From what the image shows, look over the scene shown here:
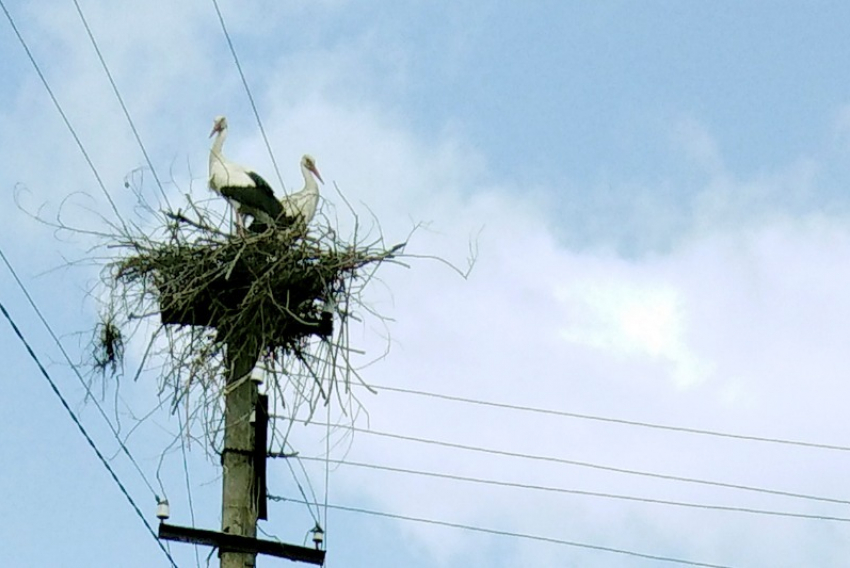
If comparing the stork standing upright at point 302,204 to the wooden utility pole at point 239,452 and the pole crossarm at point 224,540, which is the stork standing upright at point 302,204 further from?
the pole crossarm at point 224,540

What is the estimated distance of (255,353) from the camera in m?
8.05

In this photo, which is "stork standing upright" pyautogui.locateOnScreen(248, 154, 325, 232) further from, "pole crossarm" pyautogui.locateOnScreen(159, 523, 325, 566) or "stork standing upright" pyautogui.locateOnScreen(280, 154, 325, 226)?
"pole crossarm" pyautogui.locateOnScreen(159, 523, 325, 566)

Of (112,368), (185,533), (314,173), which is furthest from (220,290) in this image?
(314,173)

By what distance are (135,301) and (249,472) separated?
1206 millimetres

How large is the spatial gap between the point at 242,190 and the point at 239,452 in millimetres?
2833

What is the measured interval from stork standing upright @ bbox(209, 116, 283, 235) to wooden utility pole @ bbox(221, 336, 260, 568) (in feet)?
5.33

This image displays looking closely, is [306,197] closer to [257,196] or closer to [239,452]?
[257,196]

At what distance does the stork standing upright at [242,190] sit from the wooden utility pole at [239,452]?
1.62m

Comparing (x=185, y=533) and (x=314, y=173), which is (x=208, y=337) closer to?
(x=185, y=533)

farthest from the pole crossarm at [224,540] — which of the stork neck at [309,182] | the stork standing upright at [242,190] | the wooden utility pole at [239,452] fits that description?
the stork neck at [309,182]

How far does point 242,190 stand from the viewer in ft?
33.5

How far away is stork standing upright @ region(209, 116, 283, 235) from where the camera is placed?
392 inches

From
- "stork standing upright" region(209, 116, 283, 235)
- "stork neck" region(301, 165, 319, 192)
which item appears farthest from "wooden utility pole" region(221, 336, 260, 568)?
"stork neck" region(301, 165, 319, 192)

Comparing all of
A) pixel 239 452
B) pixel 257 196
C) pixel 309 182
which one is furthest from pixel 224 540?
pixel 309 182
